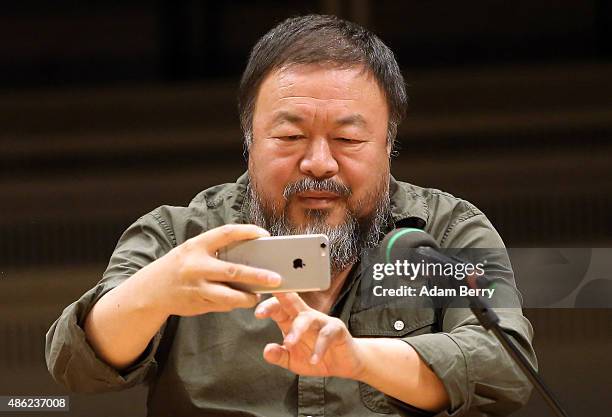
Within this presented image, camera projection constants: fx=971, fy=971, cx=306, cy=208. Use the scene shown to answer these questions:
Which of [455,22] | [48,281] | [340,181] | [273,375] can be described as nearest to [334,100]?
[340,181]

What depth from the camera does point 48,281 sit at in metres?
1.73

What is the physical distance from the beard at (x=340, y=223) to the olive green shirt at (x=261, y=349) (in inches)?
1.2

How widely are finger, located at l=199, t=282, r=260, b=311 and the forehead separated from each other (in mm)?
396

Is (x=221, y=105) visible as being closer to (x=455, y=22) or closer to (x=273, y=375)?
(x=455, y=22)

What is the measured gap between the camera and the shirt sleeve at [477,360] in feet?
3.73

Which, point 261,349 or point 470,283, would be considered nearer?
point 470,283

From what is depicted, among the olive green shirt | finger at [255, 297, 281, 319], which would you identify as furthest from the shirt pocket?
finger at [255, 297, 281, 319]

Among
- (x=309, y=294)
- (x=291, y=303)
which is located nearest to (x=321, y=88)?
(x=309, y=294)

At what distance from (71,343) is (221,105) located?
66 cm

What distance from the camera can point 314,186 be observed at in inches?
50.6

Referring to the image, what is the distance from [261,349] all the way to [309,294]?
107 mm

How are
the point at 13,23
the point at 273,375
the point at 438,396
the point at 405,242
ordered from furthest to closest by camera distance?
the point at 13,23 → the point at 273,375 → the point at 438,396 → the point at 405,242

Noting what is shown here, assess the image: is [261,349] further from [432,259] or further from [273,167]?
[432,259]

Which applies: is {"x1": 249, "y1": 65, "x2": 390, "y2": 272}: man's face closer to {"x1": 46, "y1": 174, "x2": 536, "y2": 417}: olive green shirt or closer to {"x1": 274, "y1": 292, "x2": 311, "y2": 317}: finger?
{"x1": 46, "y1": 174, "x2": 536, "y2": 417}: olive green shirt
